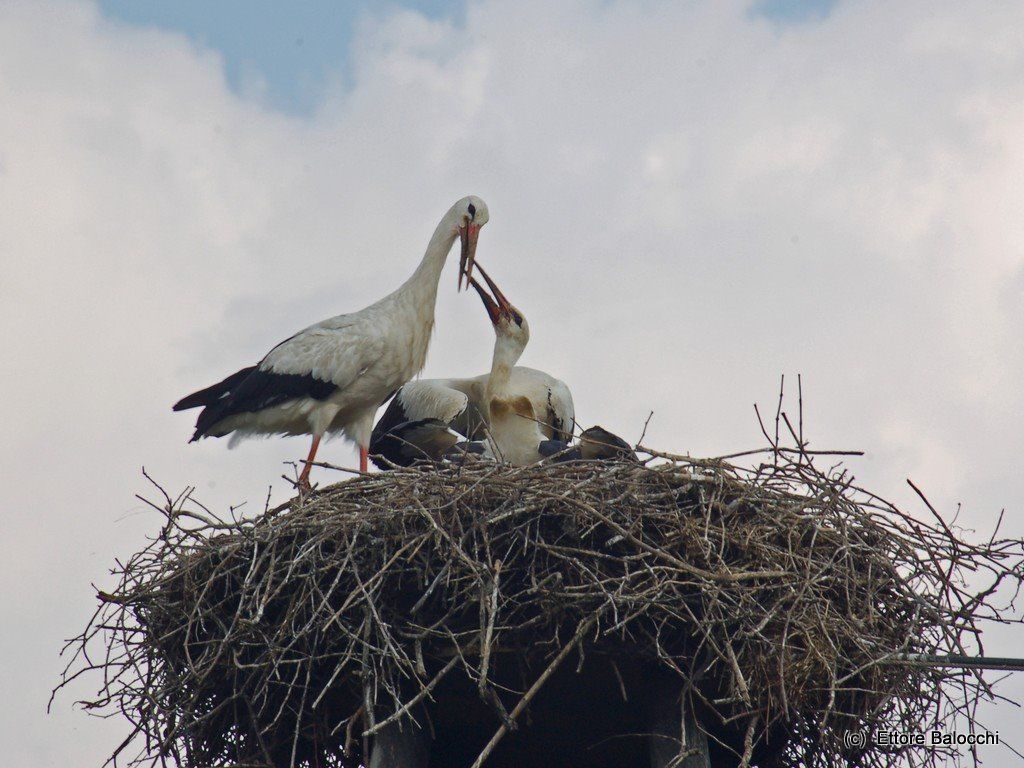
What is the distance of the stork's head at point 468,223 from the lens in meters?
7.59


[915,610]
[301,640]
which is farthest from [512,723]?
[915,610]

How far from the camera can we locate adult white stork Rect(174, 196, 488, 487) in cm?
714

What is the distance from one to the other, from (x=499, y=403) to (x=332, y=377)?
0.87 metres

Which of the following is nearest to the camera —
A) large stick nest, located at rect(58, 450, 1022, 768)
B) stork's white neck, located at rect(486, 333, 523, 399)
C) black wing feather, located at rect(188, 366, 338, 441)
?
large stick nest, located at rect(58, 450, 1022, 768)

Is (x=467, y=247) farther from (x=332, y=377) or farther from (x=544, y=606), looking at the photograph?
(x=544, y=606)

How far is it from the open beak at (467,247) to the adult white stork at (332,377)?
0.20 meters

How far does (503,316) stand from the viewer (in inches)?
306

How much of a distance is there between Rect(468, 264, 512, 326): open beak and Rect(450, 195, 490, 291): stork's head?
0.49ft

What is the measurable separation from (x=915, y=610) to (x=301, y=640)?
2.14 m

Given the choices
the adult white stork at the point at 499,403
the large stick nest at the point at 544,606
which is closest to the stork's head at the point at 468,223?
the adult white stork at the point at 499,403

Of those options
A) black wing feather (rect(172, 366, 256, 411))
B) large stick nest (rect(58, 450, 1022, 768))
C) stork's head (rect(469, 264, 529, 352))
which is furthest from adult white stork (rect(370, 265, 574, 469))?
large stick nest (rect(58, 450, 1022, 768))

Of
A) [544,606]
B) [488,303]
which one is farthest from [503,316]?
[544,606]

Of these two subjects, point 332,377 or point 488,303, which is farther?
point 488,303

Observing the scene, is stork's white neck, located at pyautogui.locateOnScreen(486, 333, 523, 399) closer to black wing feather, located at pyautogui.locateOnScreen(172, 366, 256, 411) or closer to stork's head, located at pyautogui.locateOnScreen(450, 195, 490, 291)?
stork's head, located at pyautogui.locateOnScreen(450, 195, 490, 291)
